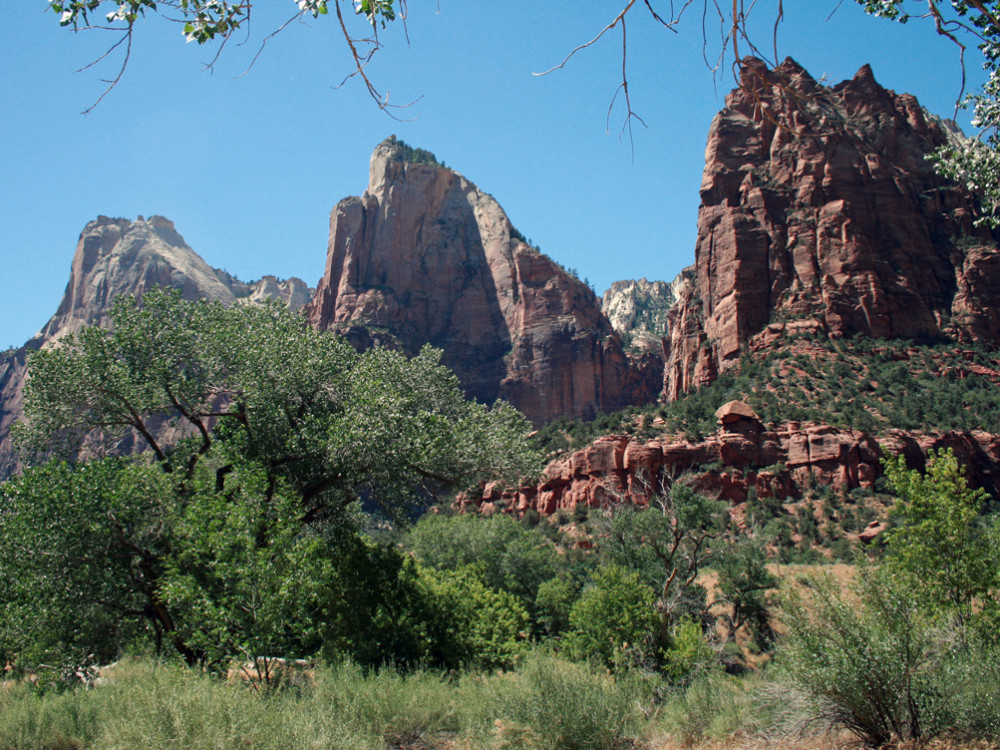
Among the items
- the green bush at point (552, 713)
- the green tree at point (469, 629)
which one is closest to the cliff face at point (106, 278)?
the green tree at point (469, 629)

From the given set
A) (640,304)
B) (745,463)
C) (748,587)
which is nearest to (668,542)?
(748,587)

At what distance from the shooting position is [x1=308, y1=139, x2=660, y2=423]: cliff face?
92688 mm

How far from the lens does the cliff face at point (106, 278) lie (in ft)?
395

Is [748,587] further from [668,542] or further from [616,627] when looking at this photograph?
[616,627]

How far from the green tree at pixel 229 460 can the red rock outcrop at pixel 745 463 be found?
92.0 feet

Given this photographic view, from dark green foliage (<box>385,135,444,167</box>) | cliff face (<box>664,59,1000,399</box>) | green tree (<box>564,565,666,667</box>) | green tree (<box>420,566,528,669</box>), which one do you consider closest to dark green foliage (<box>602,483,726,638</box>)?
green tree (<box>564,565,666,667</box>)

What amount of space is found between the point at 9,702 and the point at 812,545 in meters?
39.6

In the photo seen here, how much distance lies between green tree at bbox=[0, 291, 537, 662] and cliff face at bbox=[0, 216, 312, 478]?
11131 cm

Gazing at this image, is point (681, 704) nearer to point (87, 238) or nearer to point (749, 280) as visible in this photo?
point (749, 280)

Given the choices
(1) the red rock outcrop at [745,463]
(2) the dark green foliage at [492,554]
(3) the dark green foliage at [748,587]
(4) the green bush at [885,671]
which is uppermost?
(1) the red rock outcrop at [745,463]

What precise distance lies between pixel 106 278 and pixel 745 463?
121m

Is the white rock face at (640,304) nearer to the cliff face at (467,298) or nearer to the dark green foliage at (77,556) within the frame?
the cliff face at (467,298)

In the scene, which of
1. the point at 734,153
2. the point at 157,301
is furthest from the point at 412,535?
the point at 734,153

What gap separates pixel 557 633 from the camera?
2464 centimetres
